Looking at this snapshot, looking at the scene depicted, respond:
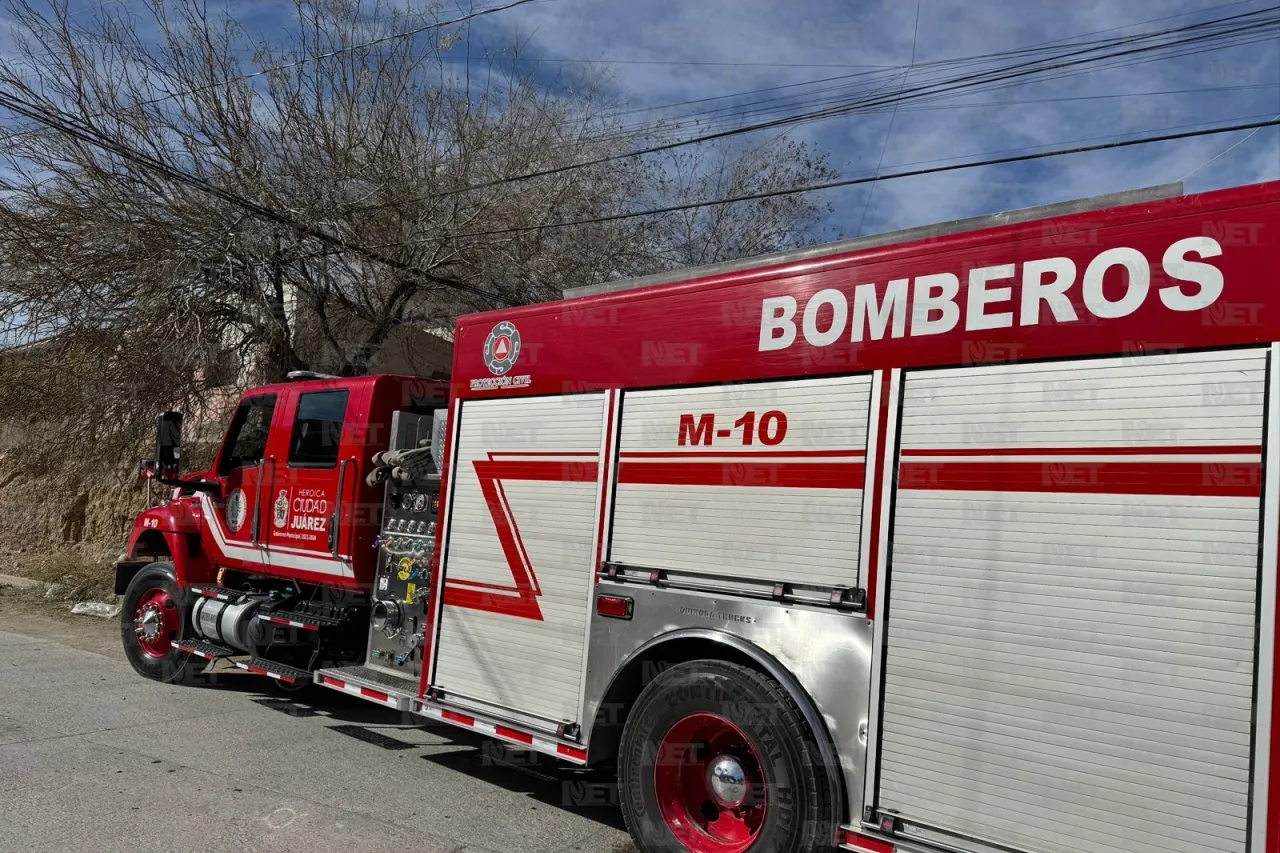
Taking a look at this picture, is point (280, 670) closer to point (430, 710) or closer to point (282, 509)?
point (282, 509)

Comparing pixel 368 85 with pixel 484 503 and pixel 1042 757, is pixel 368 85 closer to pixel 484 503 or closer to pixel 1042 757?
pixel 484 503

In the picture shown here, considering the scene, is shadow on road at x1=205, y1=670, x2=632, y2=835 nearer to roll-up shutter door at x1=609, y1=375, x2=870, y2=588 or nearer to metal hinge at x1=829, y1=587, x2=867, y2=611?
roll-up shutter door at x1=609, y1=375, x2=870, y2=588

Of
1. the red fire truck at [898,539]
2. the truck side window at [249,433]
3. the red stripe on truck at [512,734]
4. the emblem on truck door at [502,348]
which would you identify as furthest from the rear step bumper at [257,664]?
the emblem on truck door at [502,348]

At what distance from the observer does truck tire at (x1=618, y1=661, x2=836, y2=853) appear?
3871mm

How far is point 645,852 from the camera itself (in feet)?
14.6

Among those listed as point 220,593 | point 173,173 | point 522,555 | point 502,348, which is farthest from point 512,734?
point 173,173

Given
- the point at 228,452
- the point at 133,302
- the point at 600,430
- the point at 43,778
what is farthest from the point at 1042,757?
the point at 133,302

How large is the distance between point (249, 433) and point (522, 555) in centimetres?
367

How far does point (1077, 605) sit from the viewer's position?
3.32 metres

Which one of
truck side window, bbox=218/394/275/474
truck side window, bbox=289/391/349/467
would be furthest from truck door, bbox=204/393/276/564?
truck side window, bbox=289/391/349/467

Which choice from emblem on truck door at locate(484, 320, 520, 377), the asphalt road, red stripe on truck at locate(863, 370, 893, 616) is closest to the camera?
red stripe on truck at locate(863, 370, 893, 616)

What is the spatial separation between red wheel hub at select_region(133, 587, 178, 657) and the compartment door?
376 centimetres

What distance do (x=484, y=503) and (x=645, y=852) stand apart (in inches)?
80.6

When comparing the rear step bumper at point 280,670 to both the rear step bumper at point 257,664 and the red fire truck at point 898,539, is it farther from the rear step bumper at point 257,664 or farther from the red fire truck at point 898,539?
the red fire truck at point 898,539
